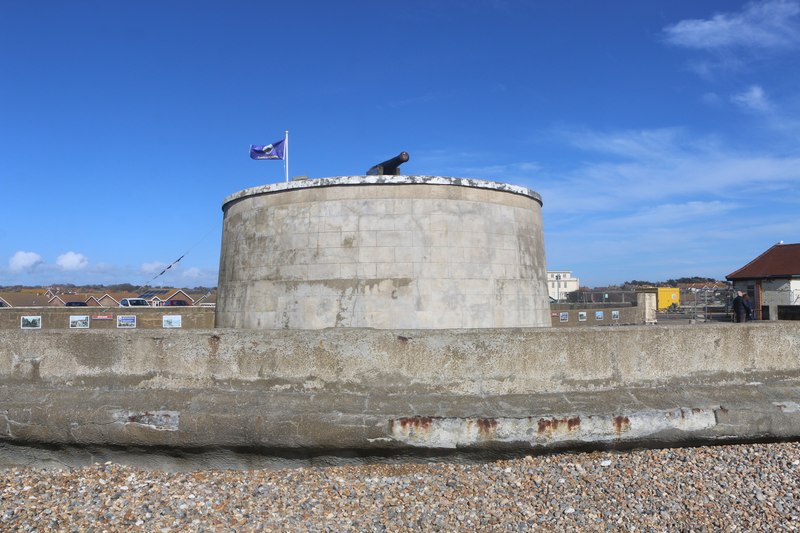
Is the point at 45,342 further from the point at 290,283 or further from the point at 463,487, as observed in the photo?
the point at 463,487

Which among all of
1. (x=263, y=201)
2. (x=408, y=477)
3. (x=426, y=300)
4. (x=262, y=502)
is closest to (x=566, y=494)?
(x=408, y=477)

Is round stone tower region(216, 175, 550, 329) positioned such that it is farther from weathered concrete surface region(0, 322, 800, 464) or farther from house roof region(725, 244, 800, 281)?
house roof region(725, 244, 800, 281)

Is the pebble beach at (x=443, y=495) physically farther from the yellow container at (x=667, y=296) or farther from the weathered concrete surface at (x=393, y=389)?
the yellow container at (x=667, y=296)

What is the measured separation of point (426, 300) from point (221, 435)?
155 inches

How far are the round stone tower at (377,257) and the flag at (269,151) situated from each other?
4541 millimetres

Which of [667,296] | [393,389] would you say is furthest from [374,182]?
[667,296]

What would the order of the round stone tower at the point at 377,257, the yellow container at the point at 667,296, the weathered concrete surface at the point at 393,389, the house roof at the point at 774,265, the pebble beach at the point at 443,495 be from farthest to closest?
the yellow container at the point at 667,296
the house roof at the point at 774,265
the round stone tower at the point at 377,257
the weathered concrete surface at the point at 393,389
the pebble beach at the point at 443,495

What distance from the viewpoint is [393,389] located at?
17.8 ft

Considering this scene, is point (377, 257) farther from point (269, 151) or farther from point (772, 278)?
point (772, 278)

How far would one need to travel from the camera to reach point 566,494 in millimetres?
4488

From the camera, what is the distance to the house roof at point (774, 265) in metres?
32.1

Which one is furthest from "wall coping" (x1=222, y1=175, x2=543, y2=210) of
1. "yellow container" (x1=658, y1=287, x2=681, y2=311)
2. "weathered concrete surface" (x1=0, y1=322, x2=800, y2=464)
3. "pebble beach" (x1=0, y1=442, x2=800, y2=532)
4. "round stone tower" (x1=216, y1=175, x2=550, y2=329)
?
"yellow container" (x1=658, y1=287, x2=681, y2=311)

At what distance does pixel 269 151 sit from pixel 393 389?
9728 mm

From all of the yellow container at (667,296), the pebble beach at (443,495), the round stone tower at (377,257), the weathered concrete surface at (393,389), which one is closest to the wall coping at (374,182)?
the round stone tower at (377,257)
